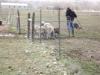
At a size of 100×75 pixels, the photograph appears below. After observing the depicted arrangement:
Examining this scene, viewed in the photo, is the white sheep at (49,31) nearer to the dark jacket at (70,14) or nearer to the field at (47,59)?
the field at (47,59)

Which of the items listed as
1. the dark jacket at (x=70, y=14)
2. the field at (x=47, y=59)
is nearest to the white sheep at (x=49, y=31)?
the field at (x=47, y=59)

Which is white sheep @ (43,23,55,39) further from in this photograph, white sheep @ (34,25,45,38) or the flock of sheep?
white sheep @ (34,25,45,38)

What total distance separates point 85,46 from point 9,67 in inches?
218

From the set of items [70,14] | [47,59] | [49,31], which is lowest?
[47,59]

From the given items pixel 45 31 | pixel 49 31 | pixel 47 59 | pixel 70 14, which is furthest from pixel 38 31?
pixel 47 59

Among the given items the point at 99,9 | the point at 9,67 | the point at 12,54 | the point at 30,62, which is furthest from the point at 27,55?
the point at 99,9

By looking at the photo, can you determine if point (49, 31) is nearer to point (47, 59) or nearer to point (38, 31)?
point (38, 31)

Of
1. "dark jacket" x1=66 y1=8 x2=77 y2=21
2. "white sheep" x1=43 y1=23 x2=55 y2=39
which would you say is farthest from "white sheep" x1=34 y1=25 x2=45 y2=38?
"dark jacket" x1=66 y1=8 x2=77 y2=21

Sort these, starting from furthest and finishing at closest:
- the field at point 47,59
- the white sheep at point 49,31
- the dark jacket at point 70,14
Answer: the dark jacket at point 70,14 < the white sheep at point 49,31 < the field at point 47,59

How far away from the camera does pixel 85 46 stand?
14.5 metres

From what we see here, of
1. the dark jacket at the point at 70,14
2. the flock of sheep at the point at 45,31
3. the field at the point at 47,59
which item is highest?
the dark jacket at the point at 70,14

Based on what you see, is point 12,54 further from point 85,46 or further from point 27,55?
point 85,46

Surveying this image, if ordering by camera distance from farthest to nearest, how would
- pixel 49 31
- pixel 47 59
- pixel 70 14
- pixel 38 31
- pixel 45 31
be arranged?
pixel 70 14, pixel 49 31, pixel 45 31, pixel 38 31, pixel 47 59

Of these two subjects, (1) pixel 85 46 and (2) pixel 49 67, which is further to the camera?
(1) pixel 85 46
